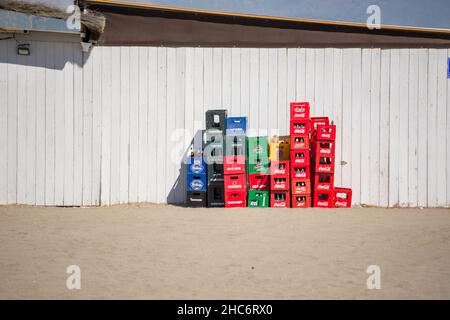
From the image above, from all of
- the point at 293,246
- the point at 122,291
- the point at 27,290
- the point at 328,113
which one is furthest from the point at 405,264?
the point at 328,113

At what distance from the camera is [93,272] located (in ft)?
19.9

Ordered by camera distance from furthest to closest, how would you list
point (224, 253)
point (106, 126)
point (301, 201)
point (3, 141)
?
point (106, 126), point (3, 141), point (301, 201), point (224, 253)

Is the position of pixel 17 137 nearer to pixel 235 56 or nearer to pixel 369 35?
pixel 235 56

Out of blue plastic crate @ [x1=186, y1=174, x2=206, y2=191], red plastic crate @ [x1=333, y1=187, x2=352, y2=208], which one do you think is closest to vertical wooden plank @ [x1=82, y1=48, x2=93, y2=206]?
blue plastic crate @ [x1=186, y1=174, x2=206, y2=191]

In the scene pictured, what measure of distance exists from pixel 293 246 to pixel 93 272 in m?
2.78

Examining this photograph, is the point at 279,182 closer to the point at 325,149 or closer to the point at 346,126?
the point at 325,149

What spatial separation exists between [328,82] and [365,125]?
124 cm

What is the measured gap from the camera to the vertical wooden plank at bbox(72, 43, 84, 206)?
12.0 m

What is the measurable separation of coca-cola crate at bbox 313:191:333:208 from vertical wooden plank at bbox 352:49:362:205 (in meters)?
0.95

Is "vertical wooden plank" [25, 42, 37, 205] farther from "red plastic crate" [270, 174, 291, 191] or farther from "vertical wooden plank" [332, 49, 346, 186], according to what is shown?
"vertical wooden plank" [332, 49, 346, 186]

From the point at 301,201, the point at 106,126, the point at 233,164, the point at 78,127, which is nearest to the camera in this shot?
the point at 233,164

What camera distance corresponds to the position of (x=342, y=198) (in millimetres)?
11742

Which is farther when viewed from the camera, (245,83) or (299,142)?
(245,83)

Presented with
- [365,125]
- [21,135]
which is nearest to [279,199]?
[365,125]
